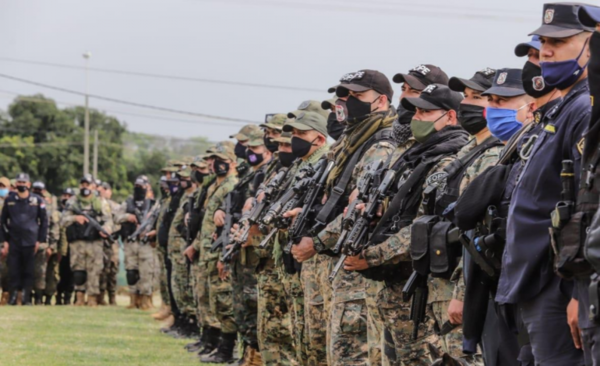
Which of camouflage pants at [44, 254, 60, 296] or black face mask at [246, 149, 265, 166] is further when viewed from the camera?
camouflage pants at [44, 254, 60, 296]

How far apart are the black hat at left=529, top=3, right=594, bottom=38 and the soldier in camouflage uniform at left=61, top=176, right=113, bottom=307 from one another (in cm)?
1858

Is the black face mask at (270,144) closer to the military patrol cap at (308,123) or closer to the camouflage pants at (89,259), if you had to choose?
the military patrol cap at (308,123)

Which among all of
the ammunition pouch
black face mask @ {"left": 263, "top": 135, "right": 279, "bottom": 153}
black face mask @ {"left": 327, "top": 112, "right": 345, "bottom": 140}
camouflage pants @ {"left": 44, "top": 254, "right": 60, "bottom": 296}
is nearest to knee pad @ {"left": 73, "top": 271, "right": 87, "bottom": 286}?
camouflage pants @ {"left": 44, "top": 254, "right": 60, "bottom": 296}

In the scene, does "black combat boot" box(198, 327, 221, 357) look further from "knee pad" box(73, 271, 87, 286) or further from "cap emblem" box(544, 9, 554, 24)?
"cap emblem" box(544, 9, 554, 24)

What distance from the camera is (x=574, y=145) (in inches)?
178

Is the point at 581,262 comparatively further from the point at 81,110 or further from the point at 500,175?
the point at 81,110

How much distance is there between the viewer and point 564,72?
480 centimetres

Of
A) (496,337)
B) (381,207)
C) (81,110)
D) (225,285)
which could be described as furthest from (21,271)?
(81,110)

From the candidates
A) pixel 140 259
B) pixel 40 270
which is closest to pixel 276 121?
pixel 140 259

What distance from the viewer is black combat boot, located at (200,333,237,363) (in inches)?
534

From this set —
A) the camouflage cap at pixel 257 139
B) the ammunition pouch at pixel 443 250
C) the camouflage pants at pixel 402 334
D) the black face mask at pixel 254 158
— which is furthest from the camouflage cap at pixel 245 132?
the ammunition pouch at pixel 443 250

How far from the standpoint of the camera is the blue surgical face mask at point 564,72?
4.79 metres

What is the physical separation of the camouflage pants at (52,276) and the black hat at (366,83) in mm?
16621

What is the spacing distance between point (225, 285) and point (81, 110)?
1728 inches
